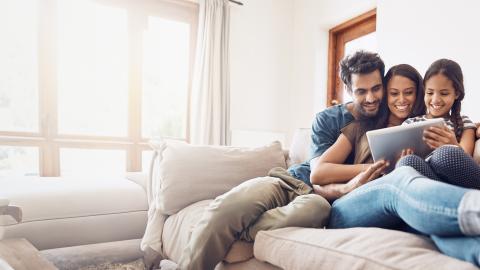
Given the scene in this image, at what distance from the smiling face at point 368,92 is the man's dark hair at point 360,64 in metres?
0.02

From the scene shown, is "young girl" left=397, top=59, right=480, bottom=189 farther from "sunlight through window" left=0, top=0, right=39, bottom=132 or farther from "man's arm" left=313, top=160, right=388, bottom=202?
"sunlight through window" left=0, top=0, right=39, bottom=132

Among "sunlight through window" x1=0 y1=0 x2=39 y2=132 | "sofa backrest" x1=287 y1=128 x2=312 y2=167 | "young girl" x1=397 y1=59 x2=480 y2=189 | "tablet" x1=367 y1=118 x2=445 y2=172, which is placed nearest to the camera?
"young girl" x1=397 y1=59 x2=480 y2=189

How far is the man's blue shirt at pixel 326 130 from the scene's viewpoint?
135 centimetres

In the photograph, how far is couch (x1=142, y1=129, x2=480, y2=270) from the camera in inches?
29.0

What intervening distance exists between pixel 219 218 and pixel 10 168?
7.67 ft

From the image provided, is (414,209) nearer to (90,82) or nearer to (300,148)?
(300,148)

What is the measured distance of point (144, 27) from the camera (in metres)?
3.17

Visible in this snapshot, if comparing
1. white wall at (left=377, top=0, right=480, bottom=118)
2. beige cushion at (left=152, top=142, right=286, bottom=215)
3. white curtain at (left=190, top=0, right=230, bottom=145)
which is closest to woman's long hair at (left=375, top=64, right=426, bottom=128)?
beige cushion at (left=152, top=142, right=286, bottom=215)

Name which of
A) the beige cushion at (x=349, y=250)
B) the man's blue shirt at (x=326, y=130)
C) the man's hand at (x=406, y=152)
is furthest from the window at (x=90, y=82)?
the man's hand at (x=406, y=152)

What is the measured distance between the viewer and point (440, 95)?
1247 millimetres

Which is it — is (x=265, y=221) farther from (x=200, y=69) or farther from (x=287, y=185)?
(x=200, y=69)

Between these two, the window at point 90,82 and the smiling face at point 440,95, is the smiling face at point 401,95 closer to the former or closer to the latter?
the smiling face at point 440,95

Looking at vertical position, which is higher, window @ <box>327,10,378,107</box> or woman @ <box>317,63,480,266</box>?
window @ <box>327,10,378,107</box>

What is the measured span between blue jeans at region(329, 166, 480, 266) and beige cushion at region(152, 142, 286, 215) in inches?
24.8
